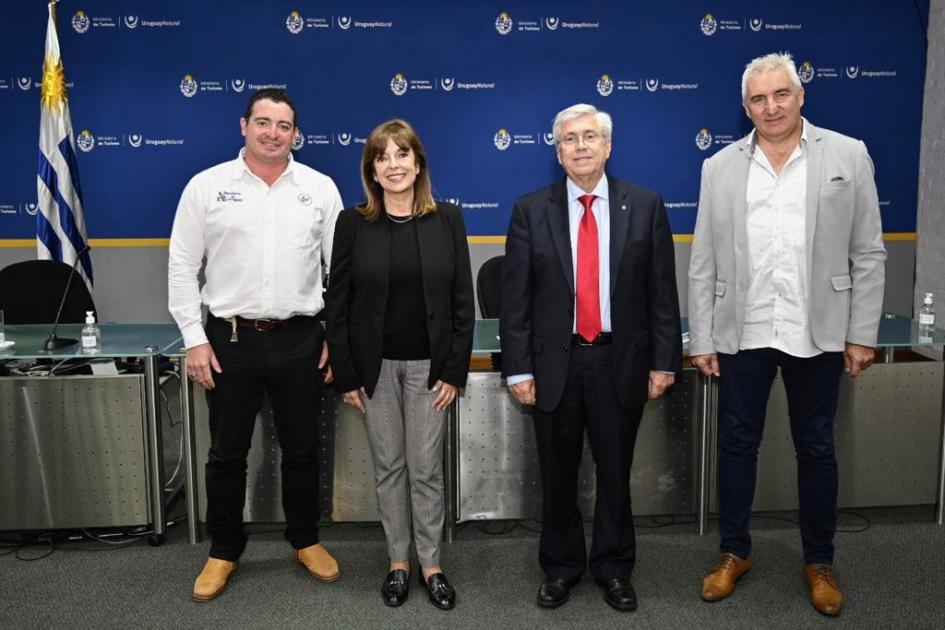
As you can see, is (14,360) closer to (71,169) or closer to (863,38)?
(71,169)

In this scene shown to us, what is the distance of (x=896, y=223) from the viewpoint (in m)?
5.90

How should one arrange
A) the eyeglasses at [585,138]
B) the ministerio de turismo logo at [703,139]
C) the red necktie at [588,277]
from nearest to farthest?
1. the eyeglasses at [585,138]
2. the red necktie at [588,277]
3. the ministerio de turismo logo at [703,139]

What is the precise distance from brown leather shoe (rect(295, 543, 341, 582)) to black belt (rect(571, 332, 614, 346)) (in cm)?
117

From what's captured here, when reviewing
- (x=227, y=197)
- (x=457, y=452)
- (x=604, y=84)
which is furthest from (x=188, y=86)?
(x=457, y=452)

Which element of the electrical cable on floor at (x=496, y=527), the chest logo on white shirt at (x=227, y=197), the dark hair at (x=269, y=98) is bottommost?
the electrical cable on floor at (x=496, y=527)

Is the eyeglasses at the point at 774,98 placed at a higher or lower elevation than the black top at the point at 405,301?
higher

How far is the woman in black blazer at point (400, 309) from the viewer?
244cm

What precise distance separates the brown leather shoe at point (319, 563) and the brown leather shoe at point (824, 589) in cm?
155

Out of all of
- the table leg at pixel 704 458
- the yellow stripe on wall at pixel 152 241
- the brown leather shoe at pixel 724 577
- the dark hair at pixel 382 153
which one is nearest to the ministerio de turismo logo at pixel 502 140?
A: the yellow stripe on wall at pixel 152 241

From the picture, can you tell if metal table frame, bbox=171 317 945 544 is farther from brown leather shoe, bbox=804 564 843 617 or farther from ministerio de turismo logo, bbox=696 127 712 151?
ministerio de turismo logo, bbox=696 127 712 151

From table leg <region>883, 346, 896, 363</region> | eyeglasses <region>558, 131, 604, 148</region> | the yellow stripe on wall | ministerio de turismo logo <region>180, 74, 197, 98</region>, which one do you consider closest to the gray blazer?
eyeglasses <region>558, 131, 604, 148</region>

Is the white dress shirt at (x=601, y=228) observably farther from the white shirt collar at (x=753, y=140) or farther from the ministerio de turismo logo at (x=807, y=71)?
the ministerio de turismo logo at (x=807, y=71)

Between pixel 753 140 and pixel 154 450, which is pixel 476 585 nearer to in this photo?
pixel 154 450

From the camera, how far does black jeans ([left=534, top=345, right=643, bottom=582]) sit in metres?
2.46
